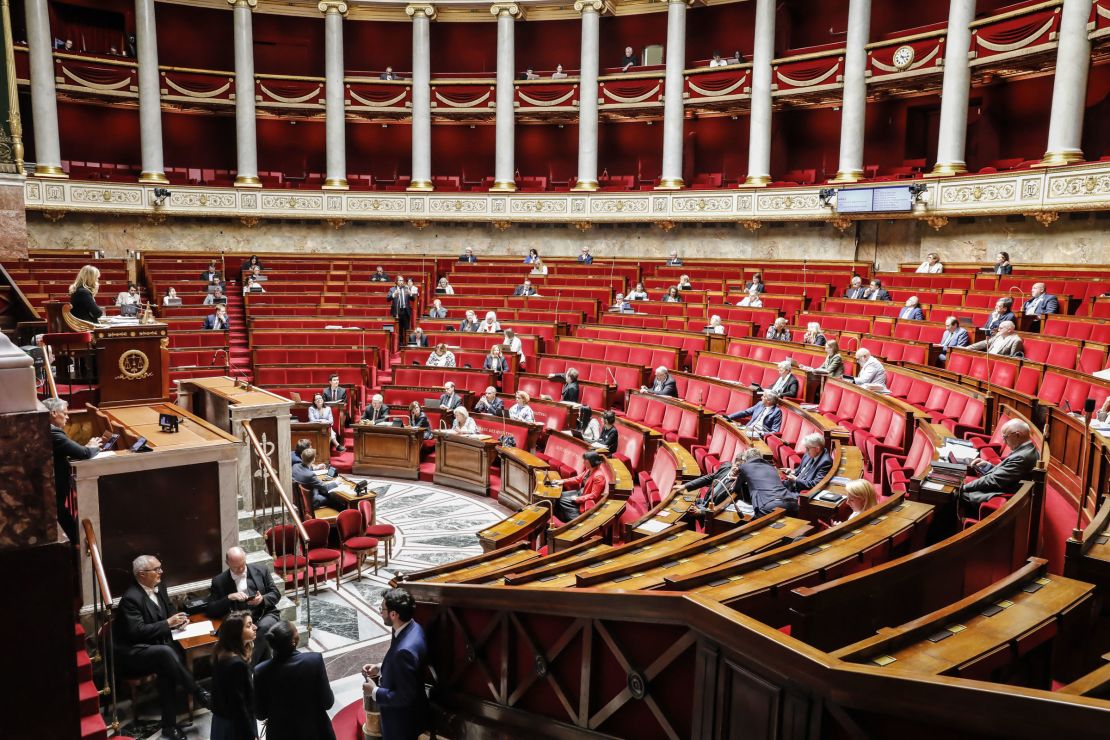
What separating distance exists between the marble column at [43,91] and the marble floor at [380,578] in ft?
41.8

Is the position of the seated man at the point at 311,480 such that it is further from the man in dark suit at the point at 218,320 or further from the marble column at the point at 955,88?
the marble column at the point at 955,88

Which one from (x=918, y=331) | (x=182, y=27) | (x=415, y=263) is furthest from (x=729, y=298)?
(x=182, y=27)

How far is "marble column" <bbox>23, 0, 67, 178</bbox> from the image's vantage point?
1648 cm

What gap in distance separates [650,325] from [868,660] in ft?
36.0

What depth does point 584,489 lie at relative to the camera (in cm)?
741

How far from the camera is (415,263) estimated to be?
18.2 m

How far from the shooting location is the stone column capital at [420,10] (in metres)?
19.1

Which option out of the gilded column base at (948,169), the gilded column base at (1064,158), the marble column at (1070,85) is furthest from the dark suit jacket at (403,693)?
the gilded column base at (948,169)

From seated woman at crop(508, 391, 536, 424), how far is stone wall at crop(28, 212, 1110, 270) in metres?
9.27

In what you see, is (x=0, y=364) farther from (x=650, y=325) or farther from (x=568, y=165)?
(x=568, y=165)

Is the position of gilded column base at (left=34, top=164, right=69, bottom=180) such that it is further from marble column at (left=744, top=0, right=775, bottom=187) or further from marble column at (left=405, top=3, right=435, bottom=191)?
marble column at (left=744, top=0, right=775, bottom=187)

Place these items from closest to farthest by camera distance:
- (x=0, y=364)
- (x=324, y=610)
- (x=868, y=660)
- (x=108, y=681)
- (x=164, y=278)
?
(x=0, y=364) < (x=868, y=660) < (x=108, y=681) < (x=324, y=610) < (x=164, y=278)

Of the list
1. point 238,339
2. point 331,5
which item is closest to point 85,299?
point 238,339

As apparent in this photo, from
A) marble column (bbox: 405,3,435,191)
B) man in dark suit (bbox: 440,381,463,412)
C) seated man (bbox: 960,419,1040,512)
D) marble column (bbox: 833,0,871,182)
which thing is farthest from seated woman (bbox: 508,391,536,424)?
marble column (bbox: 405,3,435,191)
